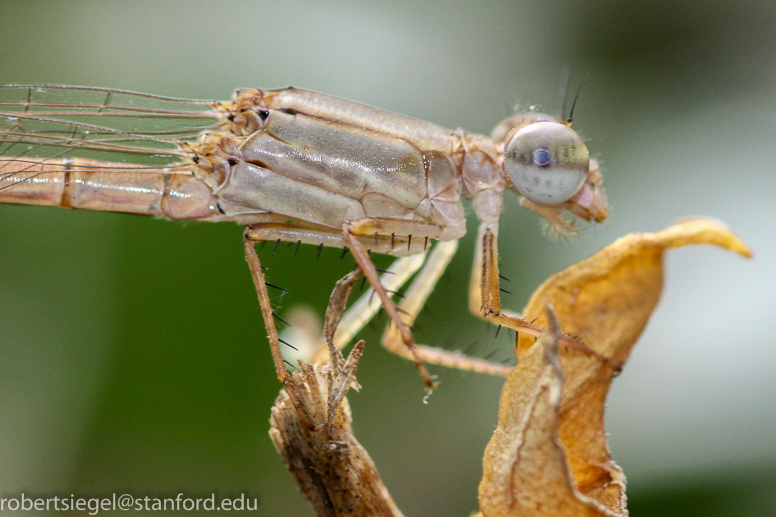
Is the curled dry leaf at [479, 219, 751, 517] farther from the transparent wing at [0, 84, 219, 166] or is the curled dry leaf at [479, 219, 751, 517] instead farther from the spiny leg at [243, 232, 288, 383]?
the transparent wing at [0, 84, 219, 166]

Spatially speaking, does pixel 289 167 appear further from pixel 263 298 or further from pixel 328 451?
pixel 328 451

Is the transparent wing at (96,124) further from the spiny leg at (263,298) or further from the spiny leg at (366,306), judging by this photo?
the spiny leg at (366,306)

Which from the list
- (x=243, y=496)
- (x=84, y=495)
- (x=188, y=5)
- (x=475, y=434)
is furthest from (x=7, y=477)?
(x=188, y=5)

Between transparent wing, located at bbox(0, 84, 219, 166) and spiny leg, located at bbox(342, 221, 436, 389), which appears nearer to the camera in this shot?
spiny leg, located at bbox(342, 221, 436, 389)

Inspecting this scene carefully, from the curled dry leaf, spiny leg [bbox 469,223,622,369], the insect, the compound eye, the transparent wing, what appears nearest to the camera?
the curled dry leaf

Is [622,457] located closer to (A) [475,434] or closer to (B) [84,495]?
(A) [475,434]

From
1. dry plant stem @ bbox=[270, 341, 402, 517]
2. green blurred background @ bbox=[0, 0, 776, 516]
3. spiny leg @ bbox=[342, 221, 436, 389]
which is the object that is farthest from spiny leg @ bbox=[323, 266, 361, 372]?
green blurred background @ bbox=[0, 0, 776, 516]
